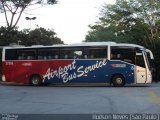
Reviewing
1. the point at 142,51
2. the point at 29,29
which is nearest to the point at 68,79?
the point at 142,51

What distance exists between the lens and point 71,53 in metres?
31.9

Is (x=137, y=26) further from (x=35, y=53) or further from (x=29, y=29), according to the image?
(x=35, y=53)

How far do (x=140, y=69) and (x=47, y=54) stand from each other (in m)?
6.50

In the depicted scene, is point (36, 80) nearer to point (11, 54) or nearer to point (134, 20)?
point (11, 54)

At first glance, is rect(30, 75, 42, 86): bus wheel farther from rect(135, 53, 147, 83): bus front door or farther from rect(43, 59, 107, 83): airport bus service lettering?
rect(135, 53, 147, 83): bus front door

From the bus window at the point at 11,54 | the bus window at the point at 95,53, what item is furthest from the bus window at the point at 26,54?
the bus window at the point at 95,53

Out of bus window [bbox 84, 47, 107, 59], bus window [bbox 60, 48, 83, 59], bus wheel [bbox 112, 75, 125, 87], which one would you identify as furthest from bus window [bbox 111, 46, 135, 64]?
bus window [bbox 60, 48, 83, 59]

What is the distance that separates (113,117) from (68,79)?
20679mm

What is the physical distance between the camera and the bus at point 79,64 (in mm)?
30719

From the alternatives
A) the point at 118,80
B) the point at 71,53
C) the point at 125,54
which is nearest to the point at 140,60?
the point at 125,54

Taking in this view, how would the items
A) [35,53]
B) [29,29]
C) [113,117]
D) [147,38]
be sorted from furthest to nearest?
[29,29] → [147,38] → [35,53] → [113,117]

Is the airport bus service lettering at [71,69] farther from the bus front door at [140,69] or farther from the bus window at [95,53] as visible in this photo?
the bus front door at [140,69]

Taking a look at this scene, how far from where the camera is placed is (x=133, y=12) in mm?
52531

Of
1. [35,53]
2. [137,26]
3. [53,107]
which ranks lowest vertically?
[53,107]
